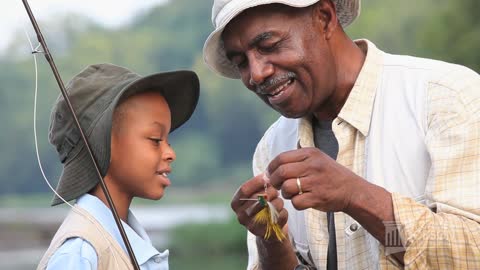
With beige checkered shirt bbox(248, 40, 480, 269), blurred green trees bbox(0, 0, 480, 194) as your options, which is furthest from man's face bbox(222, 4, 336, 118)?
blurred green trees bbox(0, 0, 480, 194)

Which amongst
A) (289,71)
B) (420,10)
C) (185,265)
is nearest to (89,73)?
(289,71)

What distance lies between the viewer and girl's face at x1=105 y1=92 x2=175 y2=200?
3.28m

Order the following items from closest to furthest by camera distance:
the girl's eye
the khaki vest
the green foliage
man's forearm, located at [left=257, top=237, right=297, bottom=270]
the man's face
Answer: the khaki vest < the man's face < the girl's eye < man's forearm, located at [left=257, top=237, right=297, bottom=270] < the green foliage

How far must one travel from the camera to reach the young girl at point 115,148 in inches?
126

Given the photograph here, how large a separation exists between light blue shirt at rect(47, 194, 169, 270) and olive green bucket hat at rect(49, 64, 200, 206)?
0.07 meters

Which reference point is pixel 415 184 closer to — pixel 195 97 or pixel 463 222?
pixel 463 222

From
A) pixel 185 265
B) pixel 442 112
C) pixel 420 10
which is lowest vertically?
pixel 185 265

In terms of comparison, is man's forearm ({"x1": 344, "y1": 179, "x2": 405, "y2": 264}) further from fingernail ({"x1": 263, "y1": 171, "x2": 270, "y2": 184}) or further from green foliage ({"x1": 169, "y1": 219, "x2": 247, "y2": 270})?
green foliage ({"x1": 169, "y1": 219, "x2": 247, "y2": 270})

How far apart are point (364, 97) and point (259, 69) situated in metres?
0.36

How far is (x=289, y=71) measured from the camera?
10.6ft

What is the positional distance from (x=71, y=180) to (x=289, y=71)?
2.45 ft

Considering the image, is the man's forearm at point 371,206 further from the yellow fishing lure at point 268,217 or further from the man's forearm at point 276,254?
the man's forearm at point 276,254

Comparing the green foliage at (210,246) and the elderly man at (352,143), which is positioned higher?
the elderly man at (352,143)

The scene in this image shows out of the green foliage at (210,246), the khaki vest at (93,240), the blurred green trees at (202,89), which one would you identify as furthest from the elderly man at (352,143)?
the blurred green trees at (202,89)
